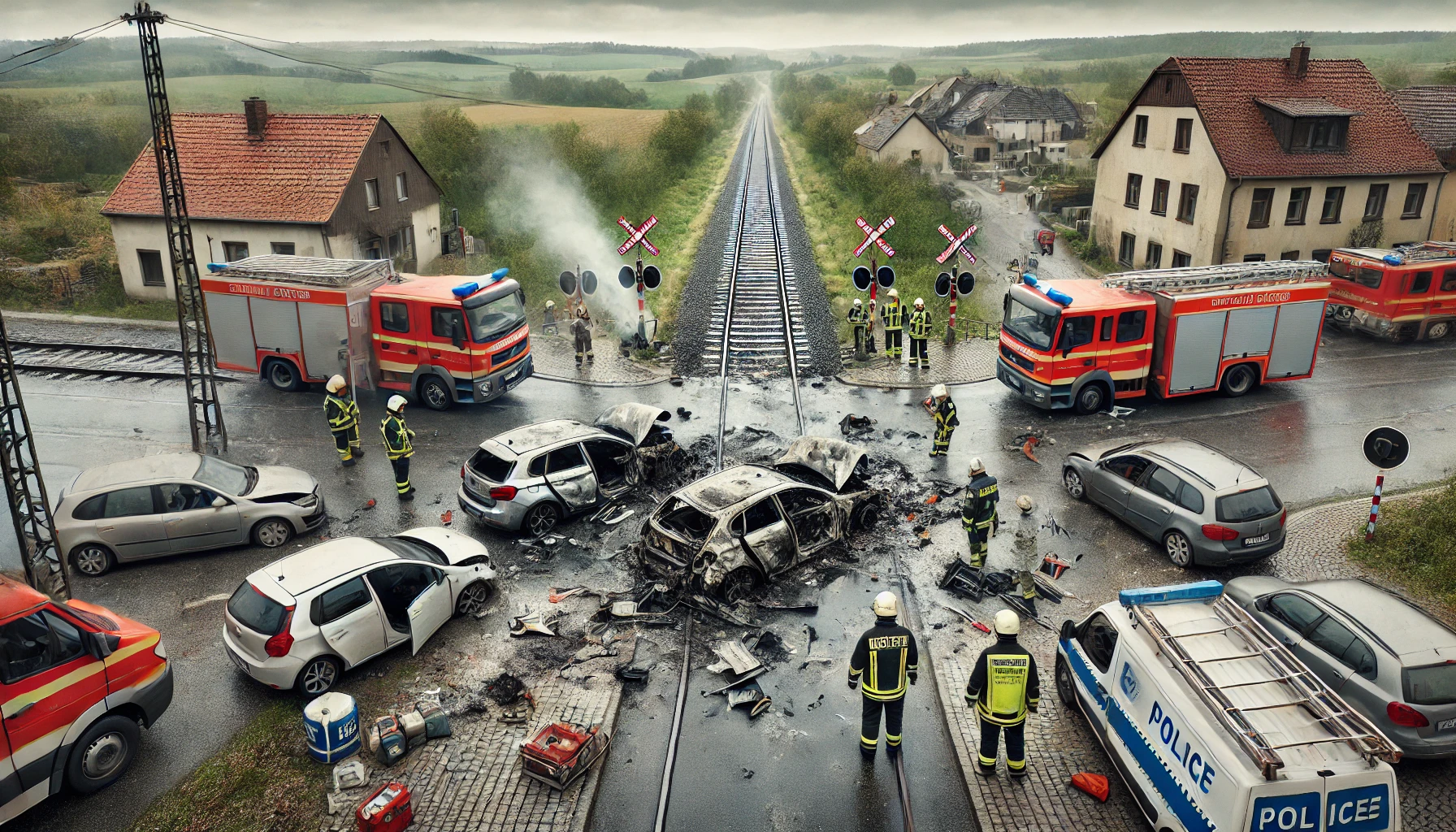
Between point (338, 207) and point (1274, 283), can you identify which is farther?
point (338, 207)

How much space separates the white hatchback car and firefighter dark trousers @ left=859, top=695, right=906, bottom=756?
5.13 metres

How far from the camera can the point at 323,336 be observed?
60.3 ft

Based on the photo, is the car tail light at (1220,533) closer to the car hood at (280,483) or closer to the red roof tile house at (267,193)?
the car hood at (280,483)

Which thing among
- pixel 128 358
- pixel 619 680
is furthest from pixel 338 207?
pixel 619 680

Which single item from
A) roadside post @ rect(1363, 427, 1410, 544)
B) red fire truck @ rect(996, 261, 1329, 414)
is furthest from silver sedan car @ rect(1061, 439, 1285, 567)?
red fire truck @ rect(996, 261, 1329, 414)

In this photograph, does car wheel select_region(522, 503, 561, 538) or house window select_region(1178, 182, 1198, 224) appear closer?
car wheel select_region(522, 503, 561, 538)

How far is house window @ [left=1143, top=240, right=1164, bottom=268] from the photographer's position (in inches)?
1183

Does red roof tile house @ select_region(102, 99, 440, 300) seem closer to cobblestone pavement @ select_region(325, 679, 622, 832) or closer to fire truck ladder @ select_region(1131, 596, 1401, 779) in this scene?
cobblestone pavement @ select_region(325, 679, 622, 832)

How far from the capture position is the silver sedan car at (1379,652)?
811cm

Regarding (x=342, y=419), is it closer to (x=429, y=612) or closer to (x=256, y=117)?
(x=429, y=612)

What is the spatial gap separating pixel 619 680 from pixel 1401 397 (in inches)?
703

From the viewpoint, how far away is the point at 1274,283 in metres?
18.2

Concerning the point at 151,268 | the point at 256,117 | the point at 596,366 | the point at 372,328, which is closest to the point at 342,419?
the point at 372,328

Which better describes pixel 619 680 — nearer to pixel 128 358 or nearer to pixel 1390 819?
pixel 1390 819
